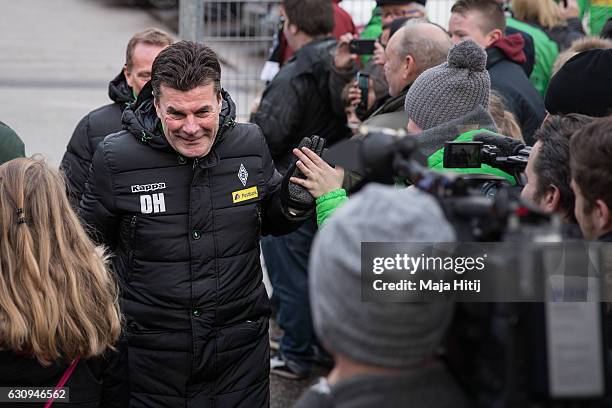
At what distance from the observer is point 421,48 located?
15.1ft

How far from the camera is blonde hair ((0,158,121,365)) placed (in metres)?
2.86

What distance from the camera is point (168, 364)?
368 cm

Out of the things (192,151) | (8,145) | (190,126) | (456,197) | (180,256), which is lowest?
(180,256)

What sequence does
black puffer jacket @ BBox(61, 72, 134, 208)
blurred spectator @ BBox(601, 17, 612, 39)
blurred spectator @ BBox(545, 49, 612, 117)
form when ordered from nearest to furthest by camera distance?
blurred spectator @ BBox(545, 49, 612, 117) → black puffer jacket @ BBox(61, 72, 134, 208) → blurred spectator @ BBox(601, 17, 612, 39)

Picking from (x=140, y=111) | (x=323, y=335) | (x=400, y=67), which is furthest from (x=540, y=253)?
(x=400, y=67)

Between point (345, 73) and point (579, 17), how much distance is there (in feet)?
8.87

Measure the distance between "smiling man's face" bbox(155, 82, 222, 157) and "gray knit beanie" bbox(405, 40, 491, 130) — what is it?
86 cm

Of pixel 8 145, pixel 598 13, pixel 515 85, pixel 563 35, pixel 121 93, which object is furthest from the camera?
pixel 598 13

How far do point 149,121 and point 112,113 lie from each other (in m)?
1.19

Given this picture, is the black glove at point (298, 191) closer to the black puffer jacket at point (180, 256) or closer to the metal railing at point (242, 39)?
the black puffer jacket at point (180, 256)

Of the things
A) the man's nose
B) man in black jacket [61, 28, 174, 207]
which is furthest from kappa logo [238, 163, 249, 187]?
man in black jacket [61, 28, 174, 207]

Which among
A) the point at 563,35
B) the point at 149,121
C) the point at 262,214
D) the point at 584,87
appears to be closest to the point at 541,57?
the point at 563,35

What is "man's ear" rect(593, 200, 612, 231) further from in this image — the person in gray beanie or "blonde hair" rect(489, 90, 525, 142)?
"blonde hair" rect(489, 90, 525, 142)

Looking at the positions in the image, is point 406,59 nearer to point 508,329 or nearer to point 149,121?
point 149,121
